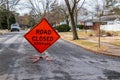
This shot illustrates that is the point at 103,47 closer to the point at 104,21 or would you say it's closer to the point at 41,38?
the point at 41,38

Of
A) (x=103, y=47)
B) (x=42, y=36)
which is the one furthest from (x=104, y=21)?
(x=42, y=36)

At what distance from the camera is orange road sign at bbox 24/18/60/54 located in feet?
53.4

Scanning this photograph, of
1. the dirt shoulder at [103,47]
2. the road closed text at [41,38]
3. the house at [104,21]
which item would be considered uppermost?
the road closed text at [41,38]

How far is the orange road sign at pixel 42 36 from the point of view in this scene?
53.4ft

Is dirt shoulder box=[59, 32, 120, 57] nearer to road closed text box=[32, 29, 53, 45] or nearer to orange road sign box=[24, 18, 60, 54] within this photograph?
orange road sign box=[24, 18, 60, 54]

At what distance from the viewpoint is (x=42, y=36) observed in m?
16.3

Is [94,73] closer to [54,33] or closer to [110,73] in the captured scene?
[110,73]

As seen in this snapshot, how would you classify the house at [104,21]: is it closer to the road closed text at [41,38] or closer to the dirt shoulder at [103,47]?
the dirt shoulder at [103,47]

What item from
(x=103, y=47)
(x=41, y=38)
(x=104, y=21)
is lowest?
(x=104, y=21)

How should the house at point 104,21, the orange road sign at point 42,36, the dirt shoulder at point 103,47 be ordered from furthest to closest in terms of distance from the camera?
the house at point 104,21, the dirt shoulder at point 103,47, the orange road sign at point 42,36

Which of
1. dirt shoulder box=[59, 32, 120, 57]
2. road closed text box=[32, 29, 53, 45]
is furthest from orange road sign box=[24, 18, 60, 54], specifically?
dirt shoulder box=[59, 32, 120, 57]

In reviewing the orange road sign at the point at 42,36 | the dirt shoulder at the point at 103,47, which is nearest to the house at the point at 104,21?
the dirt shoulder at the point at 103,47

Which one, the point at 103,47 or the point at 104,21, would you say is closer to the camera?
the point at 103,47

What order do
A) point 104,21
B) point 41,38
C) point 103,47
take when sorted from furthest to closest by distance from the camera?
point 104,21, point 103,47, point 41,38
